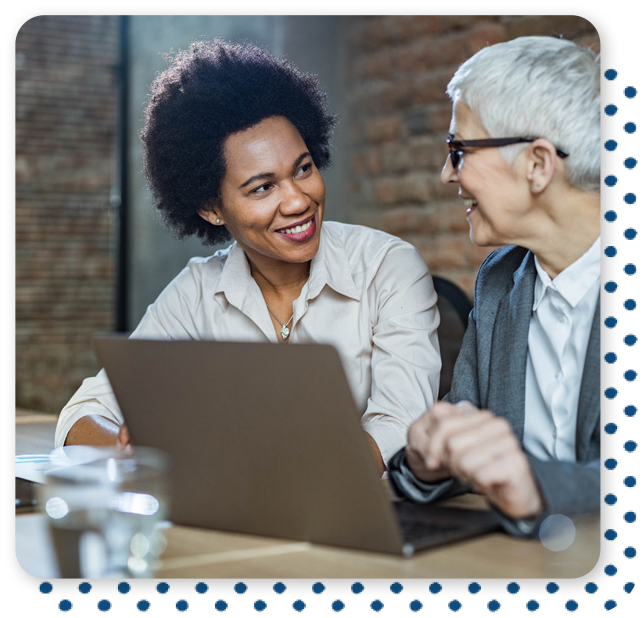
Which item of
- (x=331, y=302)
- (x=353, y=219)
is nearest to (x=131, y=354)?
(x=331, y=302)

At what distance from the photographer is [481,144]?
4.10ft

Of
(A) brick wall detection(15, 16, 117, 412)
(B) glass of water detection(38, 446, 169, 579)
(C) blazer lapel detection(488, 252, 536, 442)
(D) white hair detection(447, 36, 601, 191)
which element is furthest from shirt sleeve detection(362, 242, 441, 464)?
(A) brick wall detection(15, 16, 117, 412)

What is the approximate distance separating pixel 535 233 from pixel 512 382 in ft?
0.71

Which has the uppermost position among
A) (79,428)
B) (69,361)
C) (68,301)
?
(79,428)

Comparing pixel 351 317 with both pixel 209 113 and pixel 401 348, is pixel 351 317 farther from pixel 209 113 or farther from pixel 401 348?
pixel 209 113

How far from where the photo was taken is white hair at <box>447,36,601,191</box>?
1185 millimetres

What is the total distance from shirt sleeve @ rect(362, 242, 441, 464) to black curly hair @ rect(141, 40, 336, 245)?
1.29 ft

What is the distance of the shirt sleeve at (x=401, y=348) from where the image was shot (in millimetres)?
1525

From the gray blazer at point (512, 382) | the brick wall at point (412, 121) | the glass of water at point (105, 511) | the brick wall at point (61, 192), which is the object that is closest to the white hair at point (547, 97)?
the gray blazer at point (512, 382)

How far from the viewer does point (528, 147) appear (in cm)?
122

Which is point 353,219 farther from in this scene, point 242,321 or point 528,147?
point 528,147

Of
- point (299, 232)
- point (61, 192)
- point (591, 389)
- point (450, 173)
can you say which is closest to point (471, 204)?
point (450, 173)

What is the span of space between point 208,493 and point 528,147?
2.09 feet

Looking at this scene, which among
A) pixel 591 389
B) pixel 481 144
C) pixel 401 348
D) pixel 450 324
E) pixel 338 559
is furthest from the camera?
pixel 450 324
